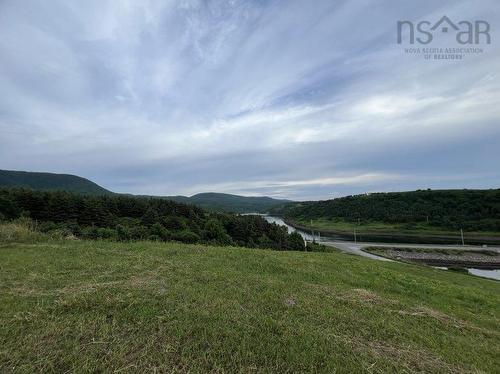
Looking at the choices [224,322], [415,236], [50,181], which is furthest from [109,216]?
[50,181]

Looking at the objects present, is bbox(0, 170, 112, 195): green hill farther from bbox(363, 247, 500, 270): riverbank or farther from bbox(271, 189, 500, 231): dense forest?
bbox(363, 247, 500, 270): riverbank

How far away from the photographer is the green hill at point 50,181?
163500 mm

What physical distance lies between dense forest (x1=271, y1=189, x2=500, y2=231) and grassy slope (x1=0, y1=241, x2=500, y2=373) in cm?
9738

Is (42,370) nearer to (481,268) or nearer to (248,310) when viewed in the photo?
(248,310)

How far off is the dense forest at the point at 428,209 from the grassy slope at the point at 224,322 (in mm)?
97383

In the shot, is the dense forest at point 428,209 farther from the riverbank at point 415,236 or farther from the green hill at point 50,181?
the green hill at point 50,181

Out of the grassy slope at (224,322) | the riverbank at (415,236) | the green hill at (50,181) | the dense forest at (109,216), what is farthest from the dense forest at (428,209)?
the green hill at (50,181)

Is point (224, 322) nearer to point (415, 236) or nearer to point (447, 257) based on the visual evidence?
point (447, 257)

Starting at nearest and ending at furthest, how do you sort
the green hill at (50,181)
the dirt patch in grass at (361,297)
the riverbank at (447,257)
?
the dirt patch in grass at (361,297) < the riverbank at (447,257) < the green hill at (50,181)

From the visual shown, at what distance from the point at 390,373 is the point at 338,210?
134591 millimetres

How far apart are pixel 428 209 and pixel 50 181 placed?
22285cm

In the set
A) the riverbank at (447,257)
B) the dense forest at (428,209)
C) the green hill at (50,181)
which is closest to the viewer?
the riverbank at (447,257)

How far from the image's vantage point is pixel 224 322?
372 centimetres

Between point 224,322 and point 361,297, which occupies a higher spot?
point 224,322
